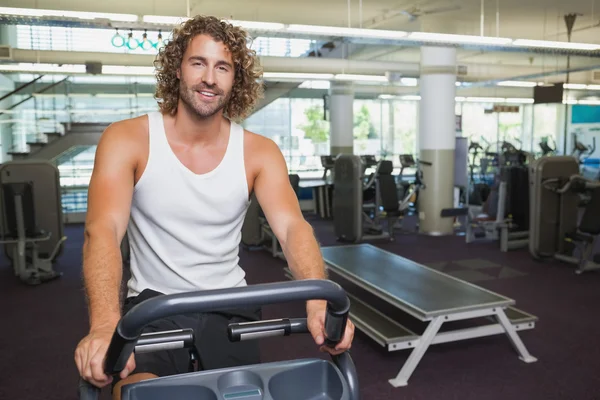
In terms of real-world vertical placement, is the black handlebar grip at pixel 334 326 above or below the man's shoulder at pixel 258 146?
below

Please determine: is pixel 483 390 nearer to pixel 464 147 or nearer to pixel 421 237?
pixel 421 237

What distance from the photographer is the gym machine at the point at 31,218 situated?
18.5 feet

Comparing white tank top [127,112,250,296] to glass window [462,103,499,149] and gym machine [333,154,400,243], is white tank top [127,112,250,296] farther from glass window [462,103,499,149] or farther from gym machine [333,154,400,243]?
glass window [462,103,499,149]

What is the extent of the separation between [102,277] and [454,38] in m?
5.30

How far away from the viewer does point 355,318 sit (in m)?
3.65

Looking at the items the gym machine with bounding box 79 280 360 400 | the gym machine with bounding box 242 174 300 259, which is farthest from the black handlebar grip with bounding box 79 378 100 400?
the gym machine with bounding box 242 174 300 259

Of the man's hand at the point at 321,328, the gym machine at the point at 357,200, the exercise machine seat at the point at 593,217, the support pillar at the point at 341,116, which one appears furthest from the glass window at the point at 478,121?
the man's hand at the point at 321,328

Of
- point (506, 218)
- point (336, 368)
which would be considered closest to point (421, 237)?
point (506, 218)

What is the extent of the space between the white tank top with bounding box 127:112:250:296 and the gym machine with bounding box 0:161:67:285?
15.4 feet

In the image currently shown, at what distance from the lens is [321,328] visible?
1.19 m

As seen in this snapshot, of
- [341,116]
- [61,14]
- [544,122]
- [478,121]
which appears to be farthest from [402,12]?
[544,122]

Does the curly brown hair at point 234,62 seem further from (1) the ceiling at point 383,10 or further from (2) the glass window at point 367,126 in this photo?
(2) the glass window at point 367,126

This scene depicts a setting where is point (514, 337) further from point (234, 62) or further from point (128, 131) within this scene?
point (128, 131)

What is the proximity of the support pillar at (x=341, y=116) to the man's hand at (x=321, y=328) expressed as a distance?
10.5 metres
